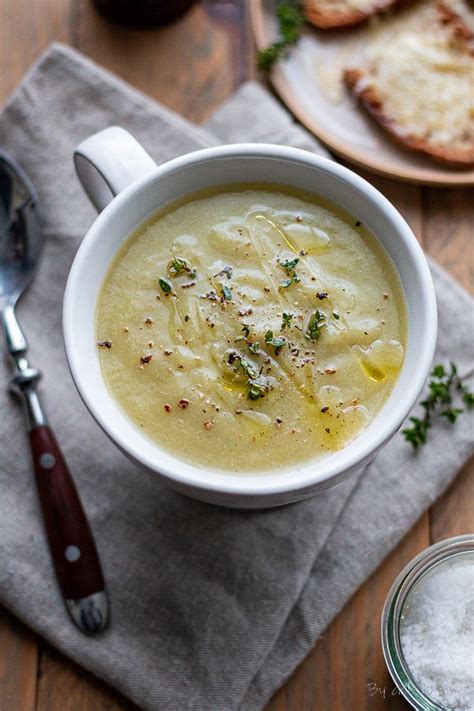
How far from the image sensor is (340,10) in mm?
2863

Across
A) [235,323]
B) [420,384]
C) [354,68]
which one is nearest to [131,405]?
[235,323]

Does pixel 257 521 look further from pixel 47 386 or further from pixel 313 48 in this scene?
pixel 313 48

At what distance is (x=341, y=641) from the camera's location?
2.40 metres

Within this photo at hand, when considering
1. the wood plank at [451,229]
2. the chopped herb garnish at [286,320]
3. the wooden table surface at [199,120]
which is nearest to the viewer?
the chopped herb garnish at [286,320]

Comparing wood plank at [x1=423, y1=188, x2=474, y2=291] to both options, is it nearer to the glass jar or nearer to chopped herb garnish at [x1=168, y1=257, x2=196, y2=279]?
the glass jar

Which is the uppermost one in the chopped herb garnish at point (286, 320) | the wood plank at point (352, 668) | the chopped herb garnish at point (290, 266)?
the chopped herb garnish at point (290, 266)

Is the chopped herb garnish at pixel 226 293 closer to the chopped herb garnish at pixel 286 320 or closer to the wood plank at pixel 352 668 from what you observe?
the chopped herb garnish at pixel 286 320

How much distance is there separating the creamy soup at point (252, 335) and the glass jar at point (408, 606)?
565 mm

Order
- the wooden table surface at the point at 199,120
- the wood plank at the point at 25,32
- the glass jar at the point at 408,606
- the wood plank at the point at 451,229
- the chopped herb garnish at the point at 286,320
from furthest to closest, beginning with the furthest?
the wood plank at the point at 25,32 → the wood plank at the point at 451,229 → the wooden table surface at the point at 199,120 → the glass jar at the point at 408,606 → the chopped herb garnish at the point at 286,320

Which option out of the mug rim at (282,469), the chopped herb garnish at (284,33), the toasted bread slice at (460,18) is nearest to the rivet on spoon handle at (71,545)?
the mug rim at (282,469)

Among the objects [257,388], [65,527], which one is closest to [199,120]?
[257,388]

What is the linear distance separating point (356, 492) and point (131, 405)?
0.76 meters

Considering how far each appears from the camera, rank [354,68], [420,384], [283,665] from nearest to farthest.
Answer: [420,384]
[283,665]
[354,68]

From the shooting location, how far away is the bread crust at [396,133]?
270cm
